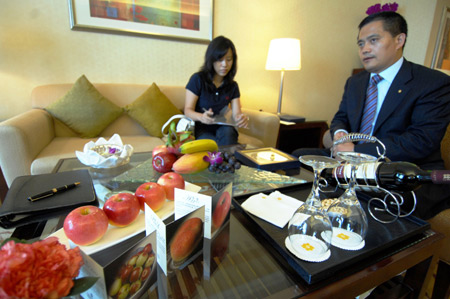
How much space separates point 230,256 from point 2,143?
4.77 feet

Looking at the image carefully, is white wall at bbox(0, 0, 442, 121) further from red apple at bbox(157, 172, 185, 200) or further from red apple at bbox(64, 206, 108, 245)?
red apple at bbox(64, 206, 108, 245)

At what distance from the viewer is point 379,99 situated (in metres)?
1.40

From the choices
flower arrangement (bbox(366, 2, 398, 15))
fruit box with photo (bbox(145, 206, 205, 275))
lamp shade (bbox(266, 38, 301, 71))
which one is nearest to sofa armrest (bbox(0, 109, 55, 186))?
fruit box with photo (bbox(145, 206, 205, 275))

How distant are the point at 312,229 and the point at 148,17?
91.5 inches

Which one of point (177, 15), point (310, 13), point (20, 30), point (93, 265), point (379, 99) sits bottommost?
point (93, 265)

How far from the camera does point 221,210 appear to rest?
2.05 ft

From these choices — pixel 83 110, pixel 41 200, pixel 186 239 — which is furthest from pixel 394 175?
pixel 83 110

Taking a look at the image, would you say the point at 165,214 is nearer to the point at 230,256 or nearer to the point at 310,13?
the point at 230,256

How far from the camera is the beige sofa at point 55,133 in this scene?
1.33 metres

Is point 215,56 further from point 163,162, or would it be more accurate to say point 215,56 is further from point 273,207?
point 273,207

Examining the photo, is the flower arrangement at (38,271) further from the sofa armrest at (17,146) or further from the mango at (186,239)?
the sofa armrest at (17,146)

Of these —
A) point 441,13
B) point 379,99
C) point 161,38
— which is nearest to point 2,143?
point 161,38

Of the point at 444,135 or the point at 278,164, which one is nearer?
the point at 278,164

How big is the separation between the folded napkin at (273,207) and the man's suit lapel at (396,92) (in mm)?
908
